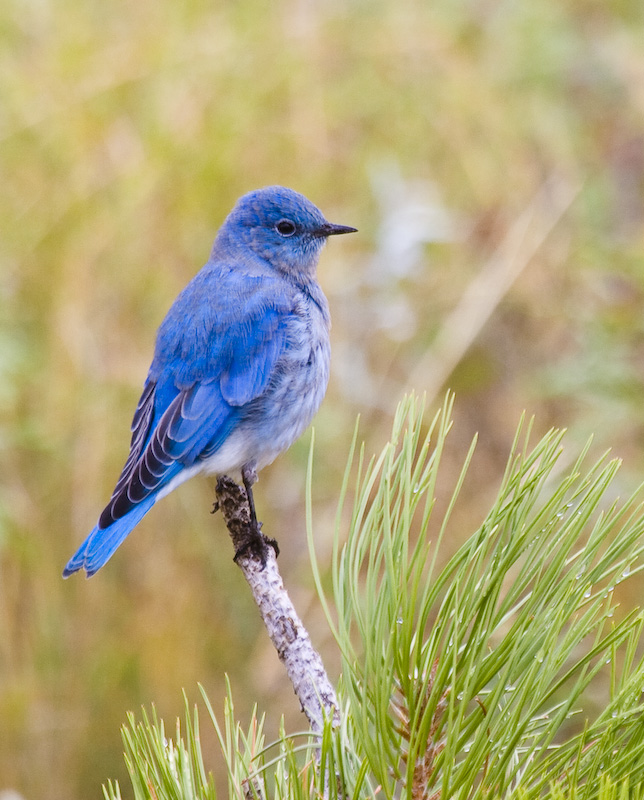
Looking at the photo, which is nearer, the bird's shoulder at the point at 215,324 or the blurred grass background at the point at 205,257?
the bird's shoulder at the point at 215,324

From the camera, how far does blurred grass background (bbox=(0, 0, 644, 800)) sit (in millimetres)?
2580

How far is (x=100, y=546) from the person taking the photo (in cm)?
198

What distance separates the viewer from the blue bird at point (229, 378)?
7.55 ft

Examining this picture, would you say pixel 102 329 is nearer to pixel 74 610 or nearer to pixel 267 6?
pixel 74 610

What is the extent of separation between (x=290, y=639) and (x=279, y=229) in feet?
5.61

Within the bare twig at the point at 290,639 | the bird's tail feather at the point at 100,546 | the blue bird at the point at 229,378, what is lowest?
the bare twig at the point at 290,639

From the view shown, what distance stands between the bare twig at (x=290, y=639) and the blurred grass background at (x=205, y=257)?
1082 millimetres

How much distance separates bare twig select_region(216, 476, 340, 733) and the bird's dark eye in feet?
4.04

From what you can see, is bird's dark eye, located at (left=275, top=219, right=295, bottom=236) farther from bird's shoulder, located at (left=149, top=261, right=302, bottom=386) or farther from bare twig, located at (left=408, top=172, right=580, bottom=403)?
bare twig, located at (left=408, top=172, right=580, bottom=403)

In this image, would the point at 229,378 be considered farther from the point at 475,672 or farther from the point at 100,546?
the point at 475,672

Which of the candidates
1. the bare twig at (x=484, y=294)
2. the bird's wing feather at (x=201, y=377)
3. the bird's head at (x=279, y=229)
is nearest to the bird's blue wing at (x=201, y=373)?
the bird's wing feather at (x=201, y=377)

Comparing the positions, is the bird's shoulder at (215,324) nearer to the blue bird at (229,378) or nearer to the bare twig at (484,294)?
the blue bird at (229,378)

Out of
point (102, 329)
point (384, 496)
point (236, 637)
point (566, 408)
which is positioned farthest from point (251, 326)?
point (384, 496)

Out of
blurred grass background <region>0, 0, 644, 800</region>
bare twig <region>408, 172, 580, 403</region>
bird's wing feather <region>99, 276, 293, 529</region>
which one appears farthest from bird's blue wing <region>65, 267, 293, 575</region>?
bare twig <region>408, 172, 580, 403</region>
